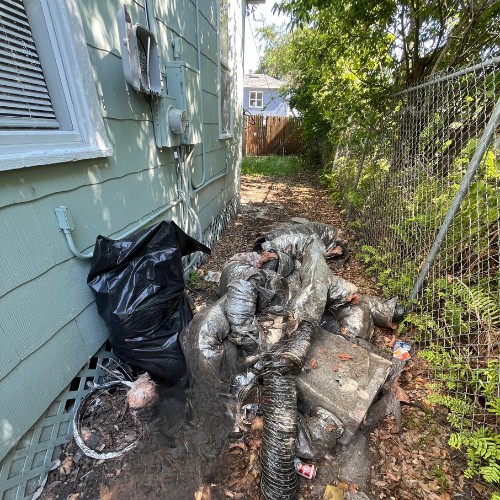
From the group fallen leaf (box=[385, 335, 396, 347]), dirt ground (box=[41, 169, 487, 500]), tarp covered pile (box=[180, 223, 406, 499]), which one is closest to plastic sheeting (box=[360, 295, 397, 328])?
tarp covered pile (box=[180, 223, 406, 499])

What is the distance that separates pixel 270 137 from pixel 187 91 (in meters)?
12.4

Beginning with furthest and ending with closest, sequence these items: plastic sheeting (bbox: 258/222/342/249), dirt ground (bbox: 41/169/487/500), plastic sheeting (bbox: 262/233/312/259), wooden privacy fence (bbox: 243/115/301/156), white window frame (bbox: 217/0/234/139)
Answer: wooden privacy fence (bbox: 243/115/301/156) → white window frame (bbox: 217/0/234/139) → plastic sheeting (bbox: 258/222/342/249) → plastic sheeting (bbox: 262/233/312/259) → dirt ground (bbox: 41/169/487/500)

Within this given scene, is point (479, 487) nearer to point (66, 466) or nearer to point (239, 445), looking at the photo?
point (239, 445)

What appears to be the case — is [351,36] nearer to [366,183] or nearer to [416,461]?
[366,183]

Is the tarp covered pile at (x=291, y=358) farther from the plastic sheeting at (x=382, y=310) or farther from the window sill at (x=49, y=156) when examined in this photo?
the window sill at (x=49, y=156)

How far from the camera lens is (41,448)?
1.49m

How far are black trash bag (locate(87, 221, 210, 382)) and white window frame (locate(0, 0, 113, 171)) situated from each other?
54 cm

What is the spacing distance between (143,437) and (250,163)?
11276 mm

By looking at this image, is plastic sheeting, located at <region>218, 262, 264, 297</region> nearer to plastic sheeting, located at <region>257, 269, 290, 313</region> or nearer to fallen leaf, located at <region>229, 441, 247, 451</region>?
plastic sheeting, located at <region>257, 269, 290, 313</region>

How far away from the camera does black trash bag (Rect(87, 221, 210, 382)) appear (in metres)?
1.68

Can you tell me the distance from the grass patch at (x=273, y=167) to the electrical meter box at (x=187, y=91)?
24.3ft

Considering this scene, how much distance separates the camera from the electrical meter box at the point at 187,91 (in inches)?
102

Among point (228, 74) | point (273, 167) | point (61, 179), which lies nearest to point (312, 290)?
point (61, 179)

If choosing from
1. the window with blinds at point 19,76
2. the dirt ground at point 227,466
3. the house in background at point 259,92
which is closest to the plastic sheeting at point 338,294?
the dirt ground at point 227,466
